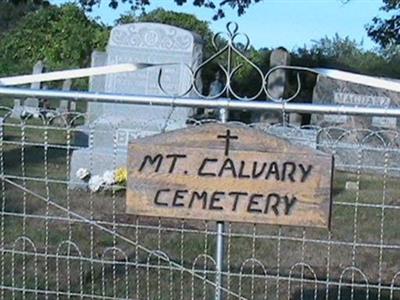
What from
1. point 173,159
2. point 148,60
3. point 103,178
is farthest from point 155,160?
point 148,60

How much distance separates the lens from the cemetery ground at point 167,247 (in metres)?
6.34

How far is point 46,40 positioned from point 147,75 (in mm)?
20916

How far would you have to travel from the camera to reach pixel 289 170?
169 inches

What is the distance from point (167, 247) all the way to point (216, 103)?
3.79 metres

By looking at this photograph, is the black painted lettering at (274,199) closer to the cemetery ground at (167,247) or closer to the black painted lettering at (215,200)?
the black painted lettering at (215,200)

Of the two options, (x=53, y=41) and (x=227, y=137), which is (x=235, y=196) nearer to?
(x=227, y=137)

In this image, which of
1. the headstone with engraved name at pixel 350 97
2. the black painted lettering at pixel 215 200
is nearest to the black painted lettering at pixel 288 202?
the black painted lettering at pixel 215 200

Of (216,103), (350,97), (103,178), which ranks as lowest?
(103,178)

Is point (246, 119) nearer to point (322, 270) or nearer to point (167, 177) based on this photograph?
point (322, 270)

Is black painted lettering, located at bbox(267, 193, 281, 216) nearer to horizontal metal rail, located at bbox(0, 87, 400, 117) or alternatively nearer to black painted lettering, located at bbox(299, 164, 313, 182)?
black painted lettering, located at bbox(299, 164, 313, 182)

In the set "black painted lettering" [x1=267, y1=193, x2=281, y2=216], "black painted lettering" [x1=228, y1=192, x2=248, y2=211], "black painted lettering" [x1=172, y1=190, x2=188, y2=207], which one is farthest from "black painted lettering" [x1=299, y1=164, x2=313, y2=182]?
"black painted lettering" [x1=172, y1=190, x2=188, y2=207]

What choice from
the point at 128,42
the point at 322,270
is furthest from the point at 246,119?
the point at 322,270

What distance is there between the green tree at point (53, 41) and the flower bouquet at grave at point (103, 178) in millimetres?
18391

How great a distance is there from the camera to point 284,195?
4297 millimetres
